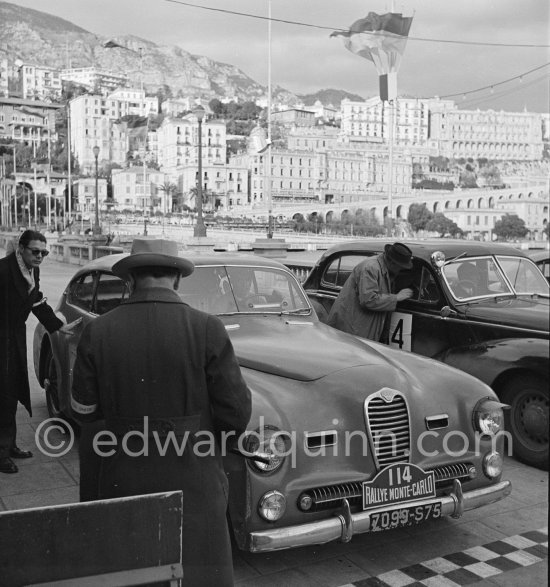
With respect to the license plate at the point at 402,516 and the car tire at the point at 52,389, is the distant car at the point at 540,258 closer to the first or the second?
the license plate at the point at 402,516

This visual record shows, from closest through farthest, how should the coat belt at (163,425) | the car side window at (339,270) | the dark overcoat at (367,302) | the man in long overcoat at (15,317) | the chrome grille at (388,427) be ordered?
the coat belt at (163,425), the chrome grille at (388,427), the man in long overcoat at (15,317), the dark overcoat at (367,302), the car side window at (339,270)

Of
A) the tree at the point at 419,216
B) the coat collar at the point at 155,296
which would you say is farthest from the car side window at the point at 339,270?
the tree at the point at 419,216

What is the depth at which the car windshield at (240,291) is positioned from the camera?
5074mm

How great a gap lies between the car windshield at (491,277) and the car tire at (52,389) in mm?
3906

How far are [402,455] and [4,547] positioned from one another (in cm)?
242

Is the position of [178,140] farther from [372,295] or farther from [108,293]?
→ [108,293]

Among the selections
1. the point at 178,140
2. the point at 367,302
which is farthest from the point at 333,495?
the point at 178,140

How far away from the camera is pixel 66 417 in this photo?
6438mm

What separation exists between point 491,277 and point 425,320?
0.78 meters

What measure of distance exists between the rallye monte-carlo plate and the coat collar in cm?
170

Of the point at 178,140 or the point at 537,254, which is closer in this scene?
the point at 537,254

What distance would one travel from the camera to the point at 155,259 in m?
2.63

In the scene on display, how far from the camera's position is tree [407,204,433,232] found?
106 feet

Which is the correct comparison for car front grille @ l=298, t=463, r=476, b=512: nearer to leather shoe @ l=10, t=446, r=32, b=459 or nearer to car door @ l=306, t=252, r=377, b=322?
leather shoe @ l=10, t=446, r=32, b=459
